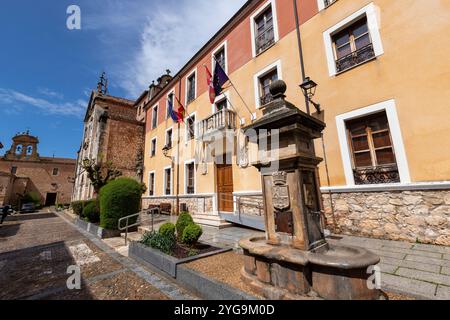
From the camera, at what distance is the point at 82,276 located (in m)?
4.17

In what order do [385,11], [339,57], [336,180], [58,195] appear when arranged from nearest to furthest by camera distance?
[385,11], [336,180], [339,57], [58,195]

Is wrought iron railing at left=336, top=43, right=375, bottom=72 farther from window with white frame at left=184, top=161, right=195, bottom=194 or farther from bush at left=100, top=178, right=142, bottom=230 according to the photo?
bush at left=100, top=178, right=142, bottom=230

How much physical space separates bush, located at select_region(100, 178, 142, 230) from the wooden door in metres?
4.01

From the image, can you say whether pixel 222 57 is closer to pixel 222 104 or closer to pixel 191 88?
pixel 222 104

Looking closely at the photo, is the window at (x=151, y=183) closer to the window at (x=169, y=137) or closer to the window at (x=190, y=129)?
the window at (x=169, y=137)

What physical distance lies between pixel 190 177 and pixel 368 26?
10696 millimetres

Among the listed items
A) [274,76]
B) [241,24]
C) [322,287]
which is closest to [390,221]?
[322,287]

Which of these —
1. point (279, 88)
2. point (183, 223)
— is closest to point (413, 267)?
point (279, 88)

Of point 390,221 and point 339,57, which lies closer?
point 390,221

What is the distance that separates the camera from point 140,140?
1902 centimetres

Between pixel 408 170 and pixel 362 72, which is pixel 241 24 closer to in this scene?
pixel 362 72

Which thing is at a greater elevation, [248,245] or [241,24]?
[241,24]

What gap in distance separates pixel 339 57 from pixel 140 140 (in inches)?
676

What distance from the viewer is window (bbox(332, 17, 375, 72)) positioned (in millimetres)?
6254
